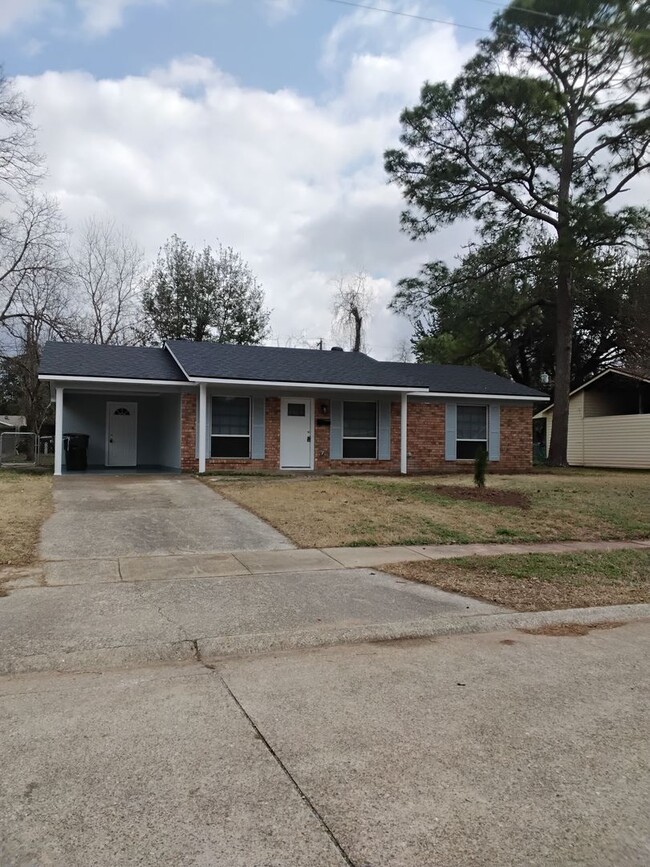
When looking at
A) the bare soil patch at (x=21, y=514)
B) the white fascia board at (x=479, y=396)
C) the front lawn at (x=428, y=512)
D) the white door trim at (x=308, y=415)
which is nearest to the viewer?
the bare soil patch at (x=21, y=514)

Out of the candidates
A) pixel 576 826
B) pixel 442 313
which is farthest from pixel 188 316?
pixel 576 826

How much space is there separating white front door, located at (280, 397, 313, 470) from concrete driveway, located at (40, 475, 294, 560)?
529cm

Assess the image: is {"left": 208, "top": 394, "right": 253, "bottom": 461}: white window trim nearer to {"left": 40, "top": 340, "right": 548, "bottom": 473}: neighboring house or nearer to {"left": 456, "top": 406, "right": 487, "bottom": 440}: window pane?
{"left": 40, "top": 340, "right": 548, "bottom": 473}: neighboring house

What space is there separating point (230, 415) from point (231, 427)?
1.13 feet

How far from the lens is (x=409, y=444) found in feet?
68.4

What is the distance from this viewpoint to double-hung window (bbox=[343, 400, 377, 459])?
65.6ft

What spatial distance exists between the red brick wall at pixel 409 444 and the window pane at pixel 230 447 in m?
0.16

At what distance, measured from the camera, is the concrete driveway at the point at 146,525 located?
846 centimetres

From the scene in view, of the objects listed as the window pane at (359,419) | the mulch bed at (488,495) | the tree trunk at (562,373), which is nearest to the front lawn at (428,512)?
the mulch bed at (488,495)

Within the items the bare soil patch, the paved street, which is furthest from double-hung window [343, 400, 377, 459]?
the paved street

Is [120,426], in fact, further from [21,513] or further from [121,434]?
[21,513]

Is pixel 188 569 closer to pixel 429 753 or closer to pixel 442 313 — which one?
pixel 429 753

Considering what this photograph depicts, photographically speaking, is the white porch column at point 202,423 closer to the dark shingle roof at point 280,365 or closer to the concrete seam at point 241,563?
the dark shingle roof at point 280,365

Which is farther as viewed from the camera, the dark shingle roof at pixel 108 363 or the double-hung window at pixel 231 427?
the double-hung window at pixel 231 427
